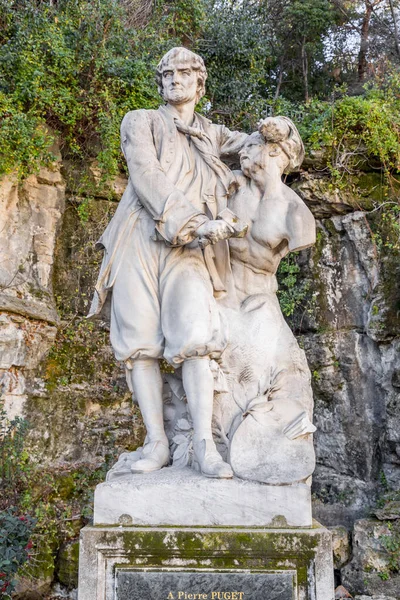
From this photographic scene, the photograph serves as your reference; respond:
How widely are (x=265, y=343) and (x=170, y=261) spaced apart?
0.65 m

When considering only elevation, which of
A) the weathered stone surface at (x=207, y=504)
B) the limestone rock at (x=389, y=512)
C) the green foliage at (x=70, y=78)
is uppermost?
the green foliage at (x=70, y=78)

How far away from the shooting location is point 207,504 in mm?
2766

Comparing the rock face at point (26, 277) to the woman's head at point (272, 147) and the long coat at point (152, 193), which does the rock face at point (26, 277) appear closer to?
the long coat at point (152, 193)

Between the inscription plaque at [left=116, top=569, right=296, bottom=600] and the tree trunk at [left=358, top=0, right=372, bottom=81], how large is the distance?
9.66m

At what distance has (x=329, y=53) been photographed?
35.5ft

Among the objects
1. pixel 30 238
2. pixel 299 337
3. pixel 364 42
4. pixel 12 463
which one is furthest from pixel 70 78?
pixel 364 42

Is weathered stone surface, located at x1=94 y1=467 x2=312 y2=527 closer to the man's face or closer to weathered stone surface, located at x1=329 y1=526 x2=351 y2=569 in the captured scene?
the man's face

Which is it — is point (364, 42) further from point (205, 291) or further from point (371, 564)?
point (205, 291)

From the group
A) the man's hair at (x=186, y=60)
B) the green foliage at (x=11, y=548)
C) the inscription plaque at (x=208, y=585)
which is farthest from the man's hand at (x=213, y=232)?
A: the green foliage at (x=11, y=548)

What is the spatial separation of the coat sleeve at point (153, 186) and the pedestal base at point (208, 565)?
1.37 meters

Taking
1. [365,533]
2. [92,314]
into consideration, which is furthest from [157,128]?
[365,533]

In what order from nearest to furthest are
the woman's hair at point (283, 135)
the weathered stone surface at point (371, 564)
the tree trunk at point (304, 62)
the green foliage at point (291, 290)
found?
the woman's hair at point (283, 135), the weathered stone surface at point (371, 564), the green foliage at point (291, 290), the tree trunk at point (304, 62)

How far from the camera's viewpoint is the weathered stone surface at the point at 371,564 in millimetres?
5948

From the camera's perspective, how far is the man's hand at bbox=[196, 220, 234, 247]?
304 cm
